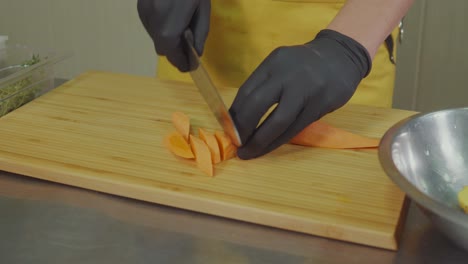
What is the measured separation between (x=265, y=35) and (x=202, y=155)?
41 cm

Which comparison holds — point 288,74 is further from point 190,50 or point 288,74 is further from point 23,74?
point 23,74

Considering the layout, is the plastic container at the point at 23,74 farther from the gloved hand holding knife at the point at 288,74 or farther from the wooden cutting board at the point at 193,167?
the gloved hand holding knife at the point at 288,74

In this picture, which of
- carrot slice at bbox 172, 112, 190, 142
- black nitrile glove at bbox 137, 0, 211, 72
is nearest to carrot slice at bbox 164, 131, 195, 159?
carrot slice at bbox 172, 112, 190, 142

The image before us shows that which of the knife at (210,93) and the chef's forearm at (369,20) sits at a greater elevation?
the chef's forearm at (369,20)

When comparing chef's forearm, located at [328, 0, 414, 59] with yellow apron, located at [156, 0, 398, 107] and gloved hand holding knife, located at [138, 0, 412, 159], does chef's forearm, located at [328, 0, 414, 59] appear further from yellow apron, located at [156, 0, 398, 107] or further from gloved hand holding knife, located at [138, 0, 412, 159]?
yellow apron, located at [156, 0, 398, 107]

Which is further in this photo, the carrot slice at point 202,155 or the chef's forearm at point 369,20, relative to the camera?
the chef's forearm at point 369,20

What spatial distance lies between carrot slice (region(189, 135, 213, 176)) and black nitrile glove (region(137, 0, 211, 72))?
15 centimetres

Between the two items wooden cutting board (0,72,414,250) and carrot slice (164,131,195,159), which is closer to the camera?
wooden cutting board (0,72,414,250)

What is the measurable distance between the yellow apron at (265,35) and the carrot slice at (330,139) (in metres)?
0.28

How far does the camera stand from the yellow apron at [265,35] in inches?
48.6

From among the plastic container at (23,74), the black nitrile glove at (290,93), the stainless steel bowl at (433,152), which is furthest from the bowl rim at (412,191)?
the plastic container at (23,74)

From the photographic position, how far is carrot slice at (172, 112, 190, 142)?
102cm

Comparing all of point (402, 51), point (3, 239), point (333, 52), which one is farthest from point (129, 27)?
point (3, 239)

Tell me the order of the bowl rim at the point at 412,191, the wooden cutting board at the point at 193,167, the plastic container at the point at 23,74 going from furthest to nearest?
the plastic container at the point at 23,74, the wooden cutting board at the point at 193,167, the bowl rim at the point at 412,191
